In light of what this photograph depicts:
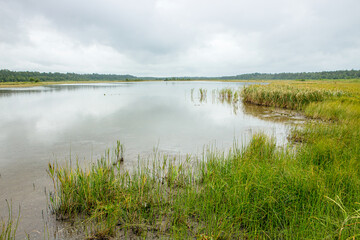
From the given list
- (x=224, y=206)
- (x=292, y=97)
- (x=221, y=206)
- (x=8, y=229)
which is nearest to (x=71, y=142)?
(x=8, y=229)

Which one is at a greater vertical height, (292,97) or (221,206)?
(292,97)

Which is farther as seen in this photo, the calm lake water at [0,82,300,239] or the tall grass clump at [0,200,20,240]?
the calm lake water at [0,82,300,239]

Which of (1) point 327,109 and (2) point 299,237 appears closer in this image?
(2) point 299,237

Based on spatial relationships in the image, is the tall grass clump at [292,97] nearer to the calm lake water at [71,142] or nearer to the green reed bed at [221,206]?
the calm lake water at [71,142]

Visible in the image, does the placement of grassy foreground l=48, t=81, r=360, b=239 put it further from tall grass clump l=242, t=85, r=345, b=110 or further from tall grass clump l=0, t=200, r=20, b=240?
tall grass clump l=242, t=85, r=345, b=110

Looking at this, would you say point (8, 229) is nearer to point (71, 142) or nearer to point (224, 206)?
point (224, 206)

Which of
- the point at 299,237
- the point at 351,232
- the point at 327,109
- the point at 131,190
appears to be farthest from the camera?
the point at 327,109

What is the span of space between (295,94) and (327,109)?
4.35 metres

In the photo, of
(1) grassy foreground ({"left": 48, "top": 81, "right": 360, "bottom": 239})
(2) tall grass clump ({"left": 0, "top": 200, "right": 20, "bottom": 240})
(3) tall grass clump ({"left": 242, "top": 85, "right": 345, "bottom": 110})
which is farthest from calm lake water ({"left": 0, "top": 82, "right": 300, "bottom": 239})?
(3) tall grass clump ({"left": 242, "top": 85, "right": 345, "bottom": 110})

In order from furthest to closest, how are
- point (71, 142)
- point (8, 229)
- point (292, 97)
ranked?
1. point (292, 97)
2. point (71, 142)
3. point (8, 229)

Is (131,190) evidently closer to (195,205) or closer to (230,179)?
(195,205)

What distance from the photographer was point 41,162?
5754mm

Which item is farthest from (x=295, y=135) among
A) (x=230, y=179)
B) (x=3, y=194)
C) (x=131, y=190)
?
(x=3, y=194)

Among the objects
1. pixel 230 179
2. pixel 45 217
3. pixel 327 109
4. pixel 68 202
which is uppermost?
pixel 327 109
